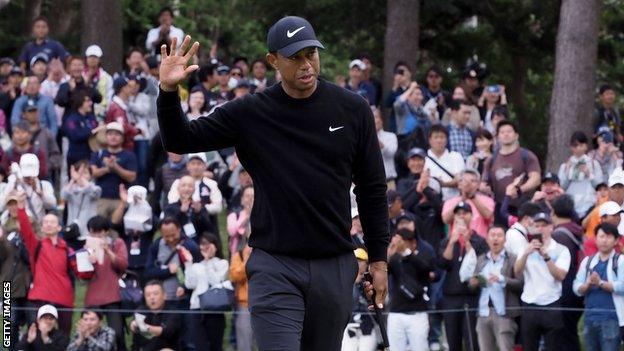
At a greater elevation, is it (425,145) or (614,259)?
(425,145)

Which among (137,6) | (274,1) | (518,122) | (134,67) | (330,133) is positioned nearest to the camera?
(330,133)

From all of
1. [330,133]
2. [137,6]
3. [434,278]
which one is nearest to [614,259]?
[434,278]

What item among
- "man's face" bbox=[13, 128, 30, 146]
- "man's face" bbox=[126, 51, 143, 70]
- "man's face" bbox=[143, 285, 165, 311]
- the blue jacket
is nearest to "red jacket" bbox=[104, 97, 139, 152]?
the blue jacket

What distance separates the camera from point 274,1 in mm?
24391

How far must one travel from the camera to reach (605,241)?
1305cm

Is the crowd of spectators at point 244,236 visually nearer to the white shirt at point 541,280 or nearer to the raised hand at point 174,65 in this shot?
the white shirt at point 541,280

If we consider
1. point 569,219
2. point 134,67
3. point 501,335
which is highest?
point 134,67

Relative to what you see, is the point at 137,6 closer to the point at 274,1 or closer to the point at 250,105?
the point at 274,1

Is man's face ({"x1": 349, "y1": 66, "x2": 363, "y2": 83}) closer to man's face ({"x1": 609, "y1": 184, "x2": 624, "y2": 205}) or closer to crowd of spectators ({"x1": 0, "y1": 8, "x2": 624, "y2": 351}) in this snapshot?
crowd of spectators ({"x1": 0, "y1": 8, "x2": 624, "y2": 351})

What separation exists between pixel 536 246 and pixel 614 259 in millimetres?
691

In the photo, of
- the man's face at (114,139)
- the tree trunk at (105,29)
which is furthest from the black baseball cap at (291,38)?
the tree trunk at (105,29)

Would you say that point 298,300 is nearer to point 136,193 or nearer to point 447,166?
point 136,193

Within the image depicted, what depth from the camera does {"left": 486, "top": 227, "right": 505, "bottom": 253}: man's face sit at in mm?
13586

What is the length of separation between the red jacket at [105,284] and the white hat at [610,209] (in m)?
4.55
